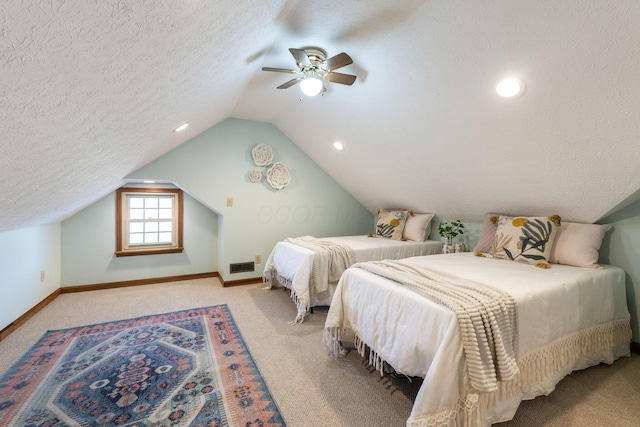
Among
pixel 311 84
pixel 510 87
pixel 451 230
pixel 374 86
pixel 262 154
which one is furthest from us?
pixel 262 154

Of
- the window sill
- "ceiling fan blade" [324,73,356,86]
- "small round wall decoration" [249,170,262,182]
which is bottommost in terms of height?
the window sill

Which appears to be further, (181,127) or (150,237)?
(150,237)

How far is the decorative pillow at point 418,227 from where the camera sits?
3816 millimetres

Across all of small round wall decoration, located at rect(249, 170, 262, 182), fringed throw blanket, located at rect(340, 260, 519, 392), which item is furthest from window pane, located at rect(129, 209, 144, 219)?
fringed throw blanket, located at rect(340, 260, 519, 392)

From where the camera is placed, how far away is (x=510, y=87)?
1860 mm

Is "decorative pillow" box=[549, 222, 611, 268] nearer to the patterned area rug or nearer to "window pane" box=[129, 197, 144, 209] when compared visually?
the patterned area rug

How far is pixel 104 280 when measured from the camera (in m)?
3.83

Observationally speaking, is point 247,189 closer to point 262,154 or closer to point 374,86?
point 262,154

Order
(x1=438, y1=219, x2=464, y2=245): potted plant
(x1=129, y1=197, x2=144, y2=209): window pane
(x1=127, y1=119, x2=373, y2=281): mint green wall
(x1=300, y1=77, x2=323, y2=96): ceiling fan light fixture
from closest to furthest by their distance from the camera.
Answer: (x1=300, y1=77, x2=323, y2=96): ceiling fan light fixture < (x1=438, y1=219, x2=464, y2=245): potted plant < (x1=127, y1=119, x2=373, y2=281): mint green wall < (x1=129, y1=197, x2=144, y2=209): window pane

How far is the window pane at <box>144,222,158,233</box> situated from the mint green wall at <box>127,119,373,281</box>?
2.92 feet

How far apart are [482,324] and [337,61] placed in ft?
6.01

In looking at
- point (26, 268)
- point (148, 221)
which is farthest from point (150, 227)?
point (26, 268)

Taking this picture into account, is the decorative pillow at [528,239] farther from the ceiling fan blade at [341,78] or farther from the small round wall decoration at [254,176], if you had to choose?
the small round wall decoration at [254,176]

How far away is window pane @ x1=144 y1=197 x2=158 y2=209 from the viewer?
413 centimetres
